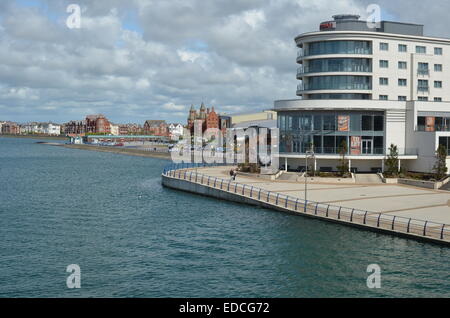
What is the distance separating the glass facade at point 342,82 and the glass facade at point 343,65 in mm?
1088

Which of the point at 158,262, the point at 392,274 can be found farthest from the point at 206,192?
the point at 392,274

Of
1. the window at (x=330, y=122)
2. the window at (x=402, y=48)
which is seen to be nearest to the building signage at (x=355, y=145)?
the window at (x=330, y=122)

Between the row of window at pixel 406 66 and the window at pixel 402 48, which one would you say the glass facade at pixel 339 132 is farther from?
the window at pixel 402 48

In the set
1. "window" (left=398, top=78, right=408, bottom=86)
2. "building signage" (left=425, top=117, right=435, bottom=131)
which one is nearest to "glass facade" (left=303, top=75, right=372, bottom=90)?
"window" (left=398, top=78, right=408, bottom=86)

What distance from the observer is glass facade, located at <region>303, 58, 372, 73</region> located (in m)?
74.6

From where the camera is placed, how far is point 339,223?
138 ft

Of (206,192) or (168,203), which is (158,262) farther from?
(206,192)

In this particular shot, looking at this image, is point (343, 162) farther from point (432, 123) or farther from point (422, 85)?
point (422, 85)

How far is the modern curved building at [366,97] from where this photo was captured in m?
68.9

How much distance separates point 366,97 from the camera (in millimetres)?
76562

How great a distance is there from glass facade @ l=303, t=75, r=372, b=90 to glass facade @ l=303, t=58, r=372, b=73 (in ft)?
3.57

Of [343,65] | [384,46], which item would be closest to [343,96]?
[343,65]

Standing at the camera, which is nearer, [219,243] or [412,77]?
[219,243]

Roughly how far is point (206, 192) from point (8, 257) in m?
30.9
